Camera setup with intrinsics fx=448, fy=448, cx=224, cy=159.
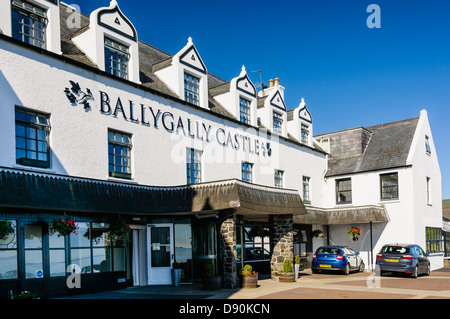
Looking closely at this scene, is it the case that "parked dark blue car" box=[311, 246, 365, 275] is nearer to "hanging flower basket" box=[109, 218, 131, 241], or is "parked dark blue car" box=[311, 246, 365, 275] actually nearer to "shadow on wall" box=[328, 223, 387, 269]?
"shadow on wall" box=[328, 223, 387, 269]

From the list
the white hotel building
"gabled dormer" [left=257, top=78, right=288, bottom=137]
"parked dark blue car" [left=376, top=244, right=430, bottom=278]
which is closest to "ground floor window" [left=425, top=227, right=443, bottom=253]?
the white hotel building

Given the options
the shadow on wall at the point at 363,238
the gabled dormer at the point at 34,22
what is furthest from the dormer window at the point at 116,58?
the shadow on wall at the point at 363,238

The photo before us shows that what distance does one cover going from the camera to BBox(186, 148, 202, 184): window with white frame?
19.3 m

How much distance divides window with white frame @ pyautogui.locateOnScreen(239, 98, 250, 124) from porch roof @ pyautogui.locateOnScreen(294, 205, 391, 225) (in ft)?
20.9

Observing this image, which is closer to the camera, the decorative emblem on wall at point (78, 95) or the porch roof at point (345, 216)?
the decorative emblem on wall at point (78, 95)

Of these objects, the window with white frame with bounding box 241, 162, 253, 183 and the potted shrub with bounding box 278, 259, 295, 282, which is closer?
the potted shrub with bounding box 278, 259, 295, 282

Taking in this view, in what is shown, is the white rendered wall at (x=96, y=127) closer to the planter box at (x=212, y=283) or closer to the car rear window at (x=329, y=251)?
the planter box at (x=212, y=283)

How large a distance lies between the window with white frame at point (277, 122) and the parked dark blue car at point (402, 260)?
28.6ft

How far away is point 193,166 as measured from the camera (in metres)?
19.6

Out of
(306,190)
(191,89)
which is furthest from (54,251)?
(306,190)

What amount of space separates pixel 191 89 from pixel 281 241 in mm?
7910

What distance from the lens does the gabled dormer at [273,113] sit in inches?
993
